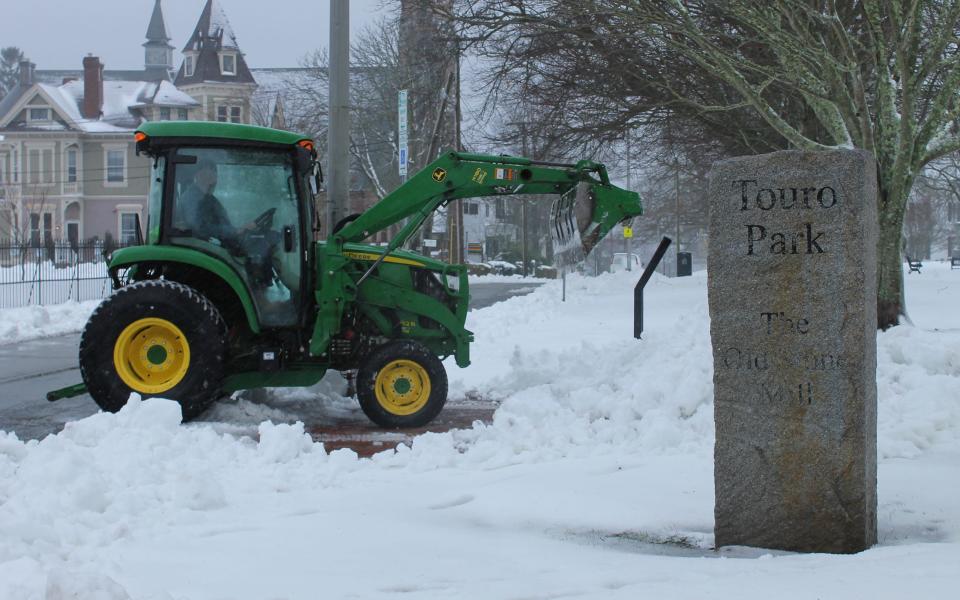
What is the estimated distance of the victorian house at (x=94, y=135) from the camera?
6000cm

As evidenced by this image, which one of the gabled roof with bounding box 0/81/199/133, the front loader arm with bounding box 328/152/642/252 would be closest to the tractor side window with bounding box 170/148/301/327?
the front loader arm with bounding box 328/152/642/252

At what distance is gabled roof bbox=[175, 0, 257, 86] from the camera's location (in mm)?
62062

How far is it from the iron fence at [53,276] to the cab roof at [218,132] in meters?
19.5

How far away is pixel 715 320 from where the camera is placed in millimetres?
5414

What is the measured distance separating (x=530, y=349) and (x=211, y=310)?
648cm

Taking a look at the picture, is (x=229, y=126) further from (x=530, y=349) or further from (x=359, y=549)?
(x=530, y=349)

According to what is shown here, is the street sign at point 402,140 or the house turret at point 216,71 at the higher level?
the house turret at point 216,71

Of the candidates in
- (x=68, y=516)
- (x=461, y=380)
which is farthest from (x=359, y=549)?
(x=461, y=380)

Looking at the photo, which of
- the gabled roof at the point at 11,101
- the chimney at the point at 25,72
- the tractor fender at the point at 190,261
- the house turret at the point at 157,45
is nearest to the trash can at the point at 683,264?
the tractor fender at the point at 190,261

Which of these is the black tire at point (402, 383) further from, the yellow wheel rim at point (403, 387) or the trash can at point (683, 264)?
the trash can at point (683, 264)

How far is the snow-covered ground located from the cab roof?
2.53 meters

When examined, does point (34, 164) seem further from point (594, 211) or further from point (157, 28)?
point (594, 211)

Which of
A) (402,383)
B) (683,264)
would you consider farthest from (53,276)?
(683,264)

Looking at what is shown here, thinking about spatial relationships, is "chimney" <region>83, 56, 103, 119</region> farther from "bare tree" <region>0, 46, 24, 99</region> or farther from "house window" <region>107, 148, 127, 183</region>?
"bare tree" <region>0, 46, 24, 99</region>
